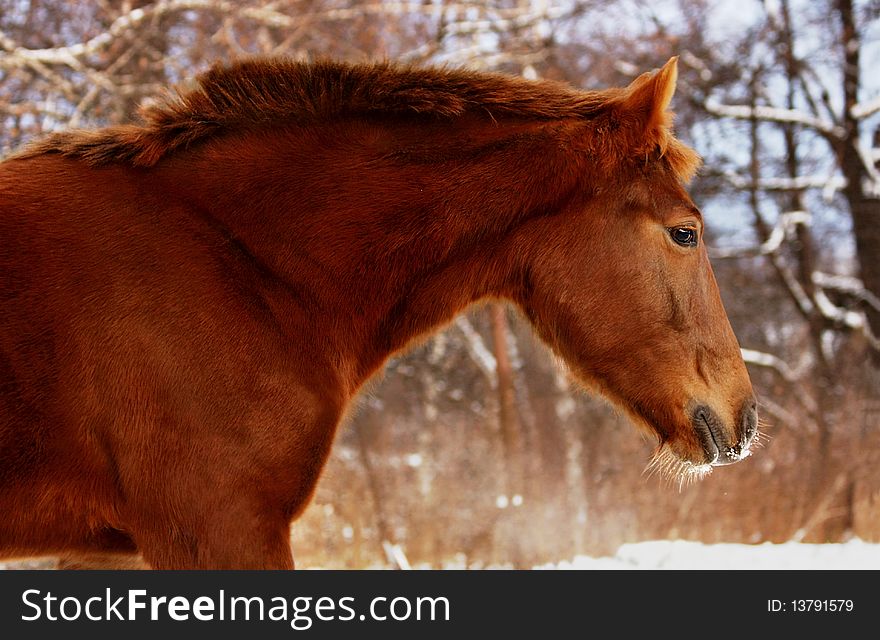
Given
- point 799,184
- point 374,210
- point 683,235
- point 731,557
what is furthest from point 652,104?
point 799,184

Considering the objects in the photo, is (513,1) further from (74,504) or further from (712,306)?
(74,504)

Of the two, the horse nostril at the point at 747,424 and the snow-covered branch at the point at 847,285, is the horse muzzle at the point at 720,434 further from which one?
the snow-covered branch at the point at 847,285

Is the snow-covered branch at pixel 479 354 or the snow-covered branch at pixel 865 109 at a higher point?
the snow-covered branch at pixel 865 109

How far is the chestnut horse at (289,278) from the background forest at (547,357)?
479 centimetres

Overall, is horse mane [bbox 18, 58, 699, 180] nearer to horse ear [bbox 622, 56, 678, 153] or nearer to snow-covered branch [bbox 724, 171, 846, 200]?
horse ear [bbox 622, 56, 678, 153]

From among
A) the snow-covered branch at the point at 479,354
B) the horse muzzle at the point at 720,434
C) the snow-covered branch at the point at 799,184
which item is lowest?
the horse muzzle at the point at 720,434

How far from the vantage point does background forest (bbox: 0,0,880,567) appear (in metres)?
8.38

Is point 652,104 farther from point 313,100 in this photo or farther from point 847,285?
point 847,285

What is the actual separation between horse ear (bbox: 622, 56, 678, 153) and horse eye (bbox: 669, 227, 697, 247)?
31cm

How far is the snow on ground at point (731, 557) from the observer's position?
6871 millimetres

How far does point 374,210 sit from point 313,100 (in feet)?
1.60

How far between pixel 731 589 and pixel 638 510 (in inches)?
231

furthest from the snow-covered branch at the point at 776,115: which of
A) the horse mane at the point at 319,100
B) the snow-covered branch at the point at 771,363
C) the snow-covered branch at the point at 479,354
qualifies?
the horse mane at the point at 319,100

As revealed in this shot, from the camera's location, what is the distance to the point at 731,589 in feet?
10.8
